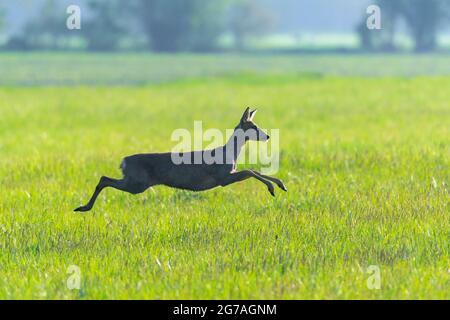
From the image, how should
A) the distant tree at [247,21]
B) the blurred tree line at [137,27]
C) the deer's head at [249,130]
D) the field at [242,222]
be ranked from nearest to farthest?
the field at [242,222]
the deer's head at [249,130]
the blurred tree line at [137,27]
the distant tree at [247,21]

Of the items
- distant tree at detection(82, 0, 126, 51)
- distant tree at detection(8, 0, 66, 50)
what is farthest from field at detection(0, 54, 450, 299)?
distant tree at detection(82, 0, 126, 51)

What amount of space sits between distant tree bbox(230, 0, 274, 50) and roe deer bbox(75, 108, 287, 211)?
115157 millimetres

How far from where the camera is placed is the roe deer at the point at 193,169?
27.5ft

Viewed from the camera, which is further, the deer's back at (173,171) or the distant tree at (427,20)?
the distant tree at (427,20)

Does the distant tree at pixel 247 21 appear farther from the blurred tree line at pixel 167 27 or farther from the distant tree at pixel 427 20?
the distant tree at pixel 427 20

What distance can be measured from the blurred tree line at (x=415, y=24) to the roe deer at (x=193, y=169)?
79202 millimetres

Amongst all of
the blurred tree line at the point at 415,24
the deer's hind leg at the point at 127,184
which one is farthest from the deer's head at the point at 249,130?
the blurred tree line at the point at 415,24

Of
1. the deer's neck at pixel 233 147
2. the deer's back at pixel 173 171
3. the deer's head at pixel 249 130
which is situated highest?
the deer's head at pixel 249 130

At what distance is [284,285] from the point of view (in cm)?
661

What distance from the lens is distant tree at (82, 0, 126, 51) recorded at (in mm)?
89312

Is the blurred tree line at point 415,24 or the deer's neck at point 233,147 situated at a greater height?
the deer's neck at point 233,147

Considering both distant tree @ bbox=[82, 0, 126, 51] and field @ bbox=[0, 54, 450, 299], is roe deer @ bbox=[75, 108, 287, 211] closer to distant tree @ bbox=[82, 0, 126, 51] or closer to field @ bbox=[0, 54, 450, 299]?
field @ bbox=[0, 54, 450, 299]

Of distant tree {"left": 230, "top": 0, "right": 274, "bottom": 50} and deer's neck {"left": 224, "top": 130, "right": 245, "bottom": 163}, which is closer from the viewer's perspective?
deer's neck {"left": 224, "top": 130, "right": 245, "bottom": 163}
